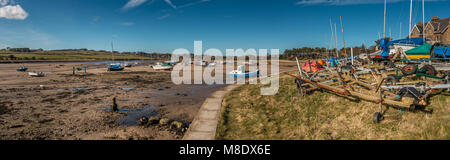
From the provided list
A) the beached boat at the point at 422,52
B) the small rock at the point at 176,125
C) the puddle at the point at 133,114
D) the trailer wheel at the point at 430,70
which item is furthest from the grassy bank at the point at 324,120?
the beached boat at the point at 422,52

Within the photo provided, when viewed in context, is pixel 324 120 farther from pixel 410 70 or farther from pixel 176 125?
pixel 176 125

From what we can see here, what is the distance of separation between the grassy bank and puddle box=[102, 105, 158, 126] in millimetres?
5574

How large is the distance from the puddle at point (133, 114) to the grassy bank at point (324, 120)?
5574 mm

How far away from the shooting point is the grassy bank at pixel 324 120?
21.9ft

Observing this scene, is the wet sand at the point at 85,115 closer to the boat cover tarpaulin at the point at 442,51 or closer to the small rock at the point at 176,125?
the small rock at the point at 176,125

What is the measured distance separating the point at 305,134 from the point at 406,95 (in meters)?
3.91

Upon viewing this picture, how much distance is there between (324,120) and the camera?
365 inches

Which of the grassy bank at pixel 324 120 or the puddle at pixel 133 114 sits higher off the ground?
the grassy bank at pixel 324 120

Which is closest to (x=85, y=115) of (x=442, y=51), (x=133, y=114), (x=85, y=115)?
(x=85, y=115)

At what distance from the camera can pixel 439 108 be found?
7379 millimetres

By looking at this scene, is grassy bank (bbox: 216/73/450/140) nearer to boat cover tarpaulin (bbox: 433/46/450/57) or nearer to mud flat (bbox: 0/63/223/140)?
mud flat (bbox: 0/63/223/140)

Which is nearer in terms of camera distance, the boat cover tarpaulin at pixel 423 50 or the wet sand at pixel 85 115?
the wet sand at pixel 85 115
